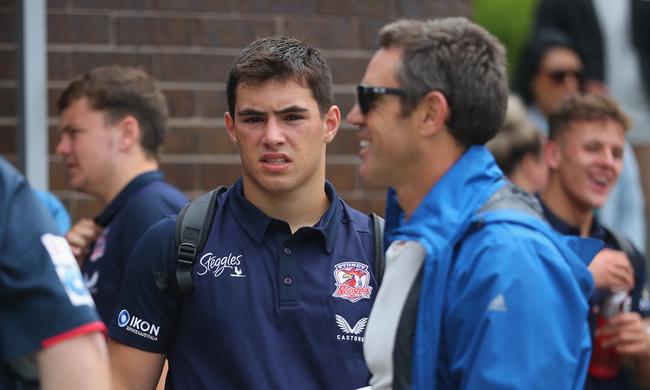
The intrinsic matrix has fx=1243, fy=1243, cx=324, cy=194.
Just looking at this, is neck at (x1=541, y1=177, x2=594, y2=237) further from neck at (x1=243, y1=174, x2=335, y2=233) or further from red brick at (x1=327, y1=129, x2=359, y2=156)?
neck at (x1=243, y1=174, x2=335, y2=233)

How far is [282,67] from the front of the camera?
4215 mm

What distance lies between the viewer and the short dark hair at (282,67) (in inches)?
166

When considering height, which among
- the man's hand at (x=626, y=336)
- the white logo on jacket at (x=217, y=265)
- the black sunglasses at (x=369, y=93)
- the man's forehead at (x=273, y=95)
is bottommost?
the man's hand at (x=626, y=336)

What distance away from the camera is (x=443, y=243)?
3053 millimetres

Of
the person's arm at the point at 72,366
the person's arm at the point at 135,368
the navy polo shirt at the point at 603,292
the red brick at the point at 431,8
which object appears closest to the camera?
the person's arm at the point at 72,366

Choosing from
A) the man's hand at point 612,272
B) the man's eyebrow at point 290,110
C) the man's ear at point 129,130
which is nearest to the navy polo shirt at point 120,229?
the man's ear at point 129,130

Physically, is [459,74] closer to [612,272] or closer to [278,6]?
[612,272]

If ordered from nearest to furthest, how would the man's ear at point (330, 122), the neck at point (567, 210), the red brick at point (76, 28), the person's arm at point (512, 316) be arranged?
the person's arm at point (512, 316)
the man's ear at point (330, 122)
the neck at point (567, 210)
the red brick at point (76, 28)

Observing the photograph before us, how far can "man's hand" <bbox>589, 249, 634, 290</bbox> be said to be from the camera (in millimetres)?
5059

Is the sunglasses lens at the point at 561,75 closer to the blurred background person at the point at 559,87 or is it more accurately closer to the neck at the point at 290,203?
the blurred background person at the point at 559,87

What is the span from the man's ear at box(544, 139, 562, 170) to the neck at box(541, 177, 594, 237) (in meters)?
0.07

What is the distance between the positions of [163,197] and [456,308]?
2799 millimetres

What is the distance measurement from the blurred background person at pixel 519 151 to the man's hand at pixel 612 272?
150 centimetres

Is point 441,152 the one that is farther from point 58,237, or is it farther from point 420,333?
point 58,237
